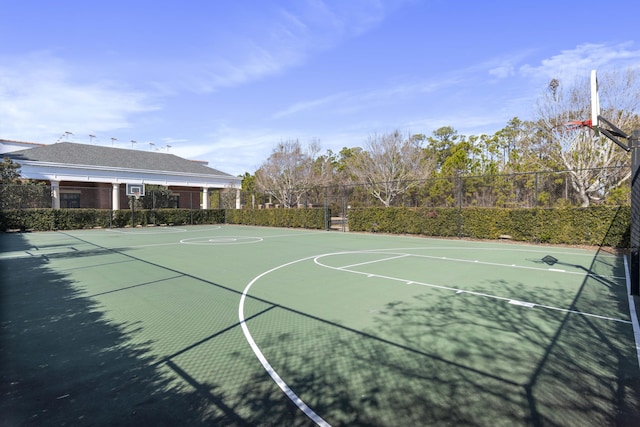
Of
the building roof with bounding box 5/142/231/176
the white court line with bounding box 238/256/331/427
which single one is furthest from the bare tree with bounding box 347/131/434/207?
the white court line with bounding box 238/256/331/427

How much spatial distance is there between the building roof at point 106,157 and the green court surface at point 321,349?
26.9 m

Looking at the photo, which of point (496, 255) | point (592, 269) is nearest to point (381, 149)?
point (496, 255)

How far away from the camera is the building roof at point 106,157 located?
29.5 meters

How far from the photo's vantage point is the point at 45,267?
30.5 feet

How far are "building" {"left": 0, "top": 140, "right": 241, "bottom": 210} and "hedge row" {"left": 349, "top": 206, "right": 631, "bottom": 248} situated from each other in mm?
18898

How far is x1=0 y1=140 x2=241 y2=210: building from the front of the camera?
2844cm

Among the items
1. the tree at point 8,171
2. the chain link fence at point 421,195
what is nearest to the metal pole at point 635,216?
the chain link fence at point 421,195

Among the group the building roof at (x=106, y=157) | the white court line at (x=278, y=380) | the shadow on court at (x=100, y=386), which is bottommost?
the shadow on court at (x=100, y=386)

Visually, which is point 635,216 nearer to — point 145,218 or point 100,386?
point 100,386

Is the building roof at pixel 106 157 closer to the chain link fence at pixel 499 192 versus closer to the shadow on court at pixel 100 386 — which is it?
the chain link fence at pixel 499 192

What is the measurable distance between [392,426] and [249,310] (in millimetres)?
3295

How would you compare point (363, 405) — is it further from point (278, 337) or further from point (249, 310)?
point (249, 310)

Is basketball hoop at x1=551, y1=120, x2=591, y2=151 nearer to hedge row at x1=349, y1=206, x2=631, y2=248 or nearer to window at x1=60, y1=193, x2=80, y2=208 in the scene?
hedge row at x1=349, y1=206, x2=631, y2=248

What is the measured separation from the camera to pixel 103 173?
102 ft
